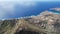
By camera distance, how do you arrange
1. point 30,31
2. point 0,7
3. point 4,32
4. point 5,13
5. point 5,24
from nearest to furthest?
point 30,31, point 4,32, point 5,24, point 5,13, point 0,7

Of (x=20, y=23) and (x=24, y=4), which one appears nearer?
(x=20, y=23)

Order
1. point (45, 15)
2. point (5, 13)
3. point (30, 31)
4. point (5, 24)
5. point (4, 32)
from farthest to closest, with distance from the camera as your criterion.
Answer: point (45, 15) → point (5, 13) → point (5, 24) → point (4, 32) → point (30, 31)

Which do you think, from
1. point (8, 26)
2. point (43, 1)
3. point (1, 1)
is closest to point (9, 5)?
point (1, 1)

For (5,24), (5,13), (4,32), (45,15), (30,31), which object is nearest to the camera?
(30,31)

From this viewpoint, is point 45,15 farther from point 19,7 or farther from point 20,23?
point 20,23

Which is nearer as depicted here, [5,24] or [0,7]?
[5,24]

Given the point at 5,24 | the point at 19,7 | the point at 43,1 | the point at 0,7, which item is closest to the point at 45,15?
the point at 43,1

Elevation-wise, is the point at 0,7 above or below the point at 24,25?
above

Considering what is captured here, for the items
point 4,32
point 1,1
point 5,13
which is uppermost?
point 1,1

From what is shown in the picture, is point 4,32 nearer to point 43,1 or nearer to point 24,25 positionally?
point 24,25
